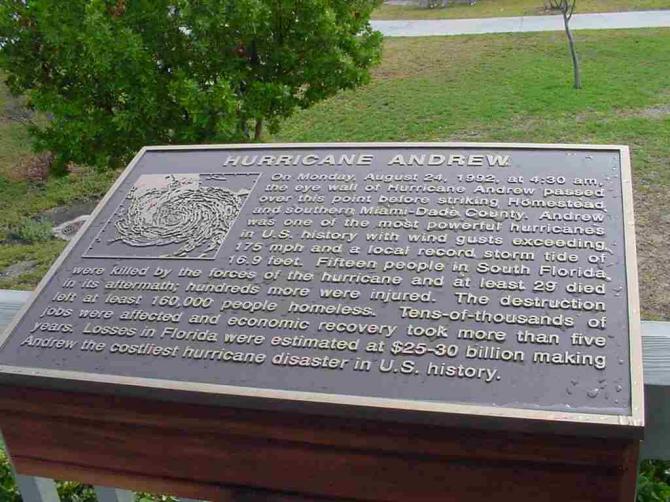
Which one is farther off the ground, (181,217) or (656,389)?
(181,217)

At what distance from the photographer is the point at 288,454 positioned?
1912 mm

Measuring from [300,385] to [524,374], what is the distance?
52cm

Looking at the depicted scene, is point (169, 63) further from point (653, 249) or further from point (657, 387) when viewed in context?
point (657, 387)

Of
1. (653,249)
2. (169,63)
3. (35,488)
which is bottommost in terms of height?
(35,488)

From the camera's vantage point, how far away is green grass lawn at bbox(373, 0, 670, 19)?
1450cm

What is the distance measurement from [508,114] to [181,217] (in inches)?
261

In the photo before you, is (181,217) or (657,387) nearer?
(657,387)

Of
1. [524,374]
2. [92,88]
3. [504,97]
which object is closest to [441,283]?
[524,374]

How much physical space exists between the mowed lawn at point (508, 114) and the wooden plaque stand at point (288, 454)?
322 centimetres

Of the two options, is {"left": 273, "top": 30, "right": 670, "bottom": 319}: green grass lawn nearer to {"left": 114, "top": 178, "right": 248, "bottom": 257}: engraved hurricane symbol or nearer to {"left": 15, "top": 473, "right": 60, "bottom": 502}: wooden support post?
{"left": 114, "top": 178, "right": 248, "bottom": 257}: engraved hurricane symbol

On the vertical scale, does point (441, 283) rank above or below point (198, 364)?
above

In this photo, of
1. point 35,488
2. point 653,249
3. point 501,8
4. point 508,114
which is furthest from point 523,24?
point 35,488

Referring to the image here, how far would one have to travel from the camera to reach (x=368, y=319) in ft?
6.38

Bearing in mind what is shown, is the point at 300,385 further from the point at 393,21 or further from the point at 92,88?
the point at 393,21
